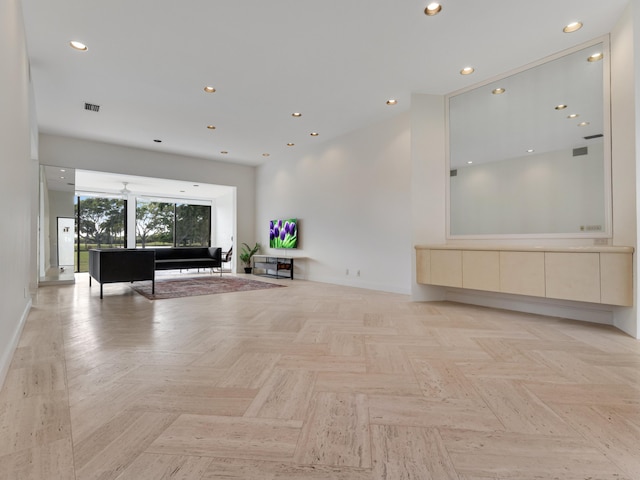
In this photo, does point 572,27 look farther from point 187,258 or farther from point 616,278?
point 187,258

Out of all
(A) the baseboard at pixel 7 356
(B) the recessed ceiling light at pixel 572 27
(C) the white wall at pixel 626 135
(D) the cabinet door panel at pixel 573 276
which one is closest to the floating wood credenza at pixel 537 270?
(D) the cabinet door panel at pixel 573 276

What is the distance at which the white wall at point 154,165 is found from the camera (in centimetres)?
634

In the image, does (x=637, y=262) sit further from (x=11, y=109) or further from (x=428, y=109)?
(x=11, y=109)

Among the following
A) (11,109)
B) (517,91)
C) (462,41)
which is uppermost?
(462,41)

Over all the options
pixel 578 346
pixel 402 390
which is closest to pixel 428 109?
pixel 578 346

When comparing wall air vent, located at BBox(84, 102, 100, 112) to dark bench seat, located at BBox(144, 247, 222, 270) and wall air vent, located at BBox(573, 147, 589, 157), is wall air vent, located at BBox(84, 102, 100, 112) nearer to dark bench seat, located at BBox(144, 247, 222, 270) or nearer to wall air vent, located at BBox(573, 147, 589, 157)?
dark bench seat, located at BBox(144, 247, 222, 270)

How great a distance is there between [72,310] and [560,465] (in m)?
4.73

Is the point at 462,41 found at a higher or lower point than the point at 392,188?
higher

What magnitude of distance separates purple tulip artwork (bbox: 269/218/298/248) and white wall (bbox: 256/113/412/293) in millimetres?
127

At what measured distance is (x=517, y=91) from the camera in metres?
3.96

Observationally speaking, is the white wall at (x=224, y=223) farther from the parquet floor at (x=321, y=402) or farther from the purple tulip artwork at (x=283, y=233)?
the parquet floor at (x=321, y=402)

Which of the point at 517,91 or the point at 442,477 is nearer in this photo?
the point at 442,477

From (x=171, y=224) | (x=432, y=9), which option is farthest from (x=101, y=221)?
(x=432, y=9)

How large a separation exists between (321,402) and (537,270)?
115 inches
